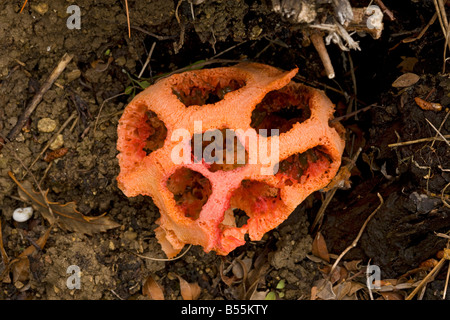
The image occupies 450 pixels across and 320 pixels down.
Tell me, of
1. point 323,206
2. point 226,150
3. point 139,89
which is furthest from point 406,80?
point 139,89

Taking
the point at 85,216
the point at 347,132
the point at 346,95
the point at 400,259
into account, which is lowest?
the point at 400,259

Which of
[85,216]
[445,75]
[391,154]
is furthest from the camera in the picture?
[85,216]

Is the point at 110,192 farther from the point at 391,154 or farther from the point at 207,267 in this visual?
the point at 391,154

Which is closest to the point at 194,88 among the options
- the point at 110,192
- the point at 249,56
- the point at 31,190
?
the point at 249,56

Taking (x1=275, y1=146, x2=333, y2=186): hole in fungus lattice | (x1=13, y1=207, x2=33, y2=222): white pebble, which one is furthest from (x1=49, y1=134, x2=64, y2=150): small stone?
(x1=275, y1=146, x2=333, y2=186): hole in fungus lattice

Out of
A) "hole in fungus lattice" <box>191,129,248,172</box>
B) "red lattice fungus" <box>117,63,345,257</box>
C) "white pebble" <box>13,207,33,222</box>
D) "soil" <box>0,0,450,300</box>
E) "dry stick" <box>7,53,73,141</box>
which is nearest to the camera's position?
"red lattice fungus" <box>117,63,345,257</box>

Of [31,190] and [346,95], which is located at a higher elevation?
[346,95]

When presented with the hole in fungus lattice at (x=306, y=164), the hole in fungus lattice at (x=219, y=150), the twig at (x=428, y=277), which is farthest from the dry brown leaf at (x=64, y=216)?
the twig at (x=428, y=277)

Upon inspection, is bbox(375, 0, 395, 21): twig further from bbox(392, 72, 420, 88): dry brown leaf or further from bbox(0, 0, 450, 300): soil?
bbox(392, 72, 420, 88): dry brown leaf
